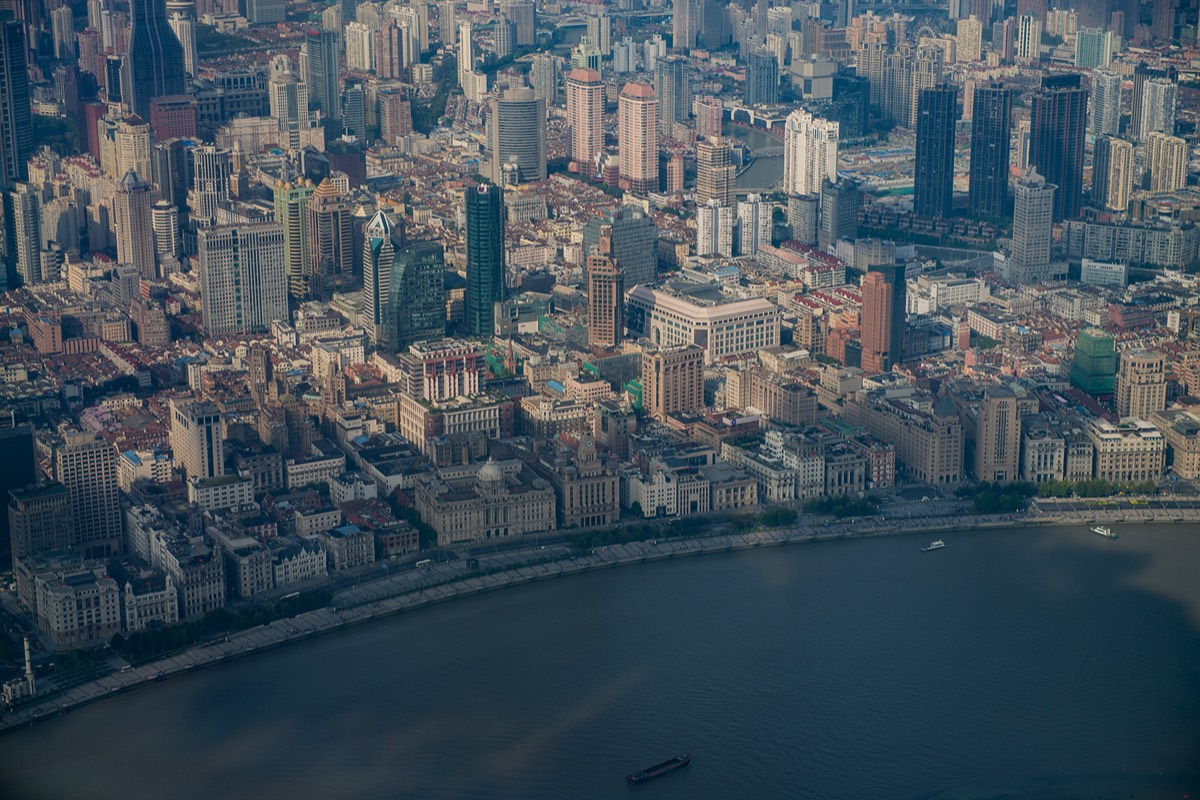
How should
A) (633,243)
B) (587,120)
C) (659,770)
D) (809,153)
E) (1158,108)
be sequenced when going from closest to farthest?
(659,770), (633,243), (809,153), (1158,108), (587,120)

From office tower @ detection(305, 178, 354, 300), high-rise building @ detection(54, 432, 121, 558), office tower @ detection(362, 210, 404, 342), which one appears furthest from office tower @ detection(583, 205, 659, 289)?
high-rise building @ detection(54, 432, 121, 558)

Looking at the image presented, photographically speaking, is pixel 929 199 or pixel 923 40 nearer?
pixel 929 199

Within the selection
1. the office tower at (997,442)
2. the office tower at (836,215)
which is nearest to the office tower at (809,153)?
the office tower at (836,215)

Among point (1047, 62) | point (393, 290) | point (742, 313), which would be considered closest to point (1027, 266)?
point (742, 313)

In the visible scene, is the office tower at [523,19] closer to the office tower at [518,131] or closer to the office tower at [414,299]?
the office tower at [518,131]

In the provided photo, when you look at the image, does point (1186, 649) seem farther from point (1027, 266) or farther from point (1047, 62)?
point (1047, 62)

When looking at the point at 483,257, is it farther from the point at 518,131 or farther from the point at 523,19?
the point at 523,19

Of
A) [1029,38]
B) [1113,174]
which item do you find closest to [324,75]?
[1113,174]
